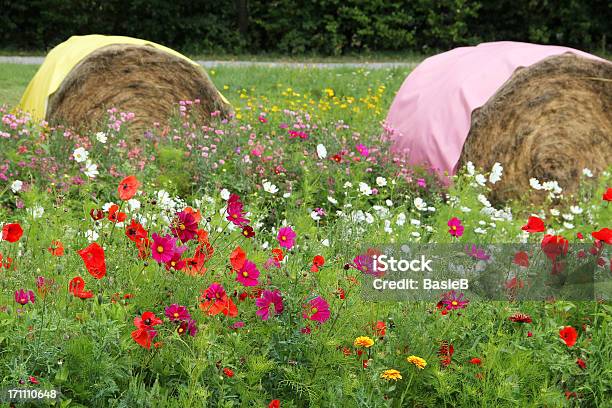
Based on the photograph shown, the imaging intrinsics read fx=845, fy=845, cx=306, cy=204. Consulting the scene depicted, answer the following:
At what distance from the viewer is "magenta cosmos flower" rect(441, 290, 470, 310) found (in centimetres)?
297

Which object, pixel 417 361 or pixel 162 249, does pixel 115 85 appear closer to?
pixel 162 249

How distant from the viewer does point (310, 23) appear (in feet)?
58.7

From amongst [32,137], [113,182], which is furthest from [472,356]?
[32,137]

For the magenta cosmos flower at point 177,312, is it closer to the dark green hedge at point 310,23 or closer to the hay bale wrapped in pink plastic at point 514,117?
the hay bale wrapped in pink plastic at point 514,117

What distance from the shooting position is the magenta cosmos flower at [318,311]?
8.91ft

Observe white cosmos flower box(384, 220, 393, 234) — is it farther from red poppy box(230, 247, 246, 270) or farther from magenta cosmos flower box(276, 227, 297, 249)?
red poppy box(230, 247, 246, 270)

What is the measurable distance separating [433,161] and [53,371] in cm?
416

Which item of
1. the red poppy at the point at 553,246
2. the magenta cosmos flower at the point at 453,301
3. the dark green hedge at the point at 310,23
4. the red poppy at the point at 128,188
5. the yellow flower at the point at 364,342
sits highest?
the red poppy at the point at 128,188

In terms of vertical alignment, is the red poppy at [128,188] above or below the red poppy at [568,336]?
above

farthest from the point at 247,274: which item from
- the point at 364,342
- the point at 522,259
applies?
the point at 522,259

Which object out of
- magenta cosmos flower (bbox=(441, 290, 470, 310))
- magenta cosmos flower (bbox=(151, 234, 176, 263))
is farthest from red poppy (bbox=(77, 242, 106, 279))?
magenta cosmos flower (bbox=(441, 290, 470, 310))

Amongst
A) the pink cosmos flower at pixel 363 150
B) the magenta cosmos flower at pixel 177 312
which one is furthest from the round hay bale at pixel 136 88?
the magenta cosmos flower at pixel 177 312

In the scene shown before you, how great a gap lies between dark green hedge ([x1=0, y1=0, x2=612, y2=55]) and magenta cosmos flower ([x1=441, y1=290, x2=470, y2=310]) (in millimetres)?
14971

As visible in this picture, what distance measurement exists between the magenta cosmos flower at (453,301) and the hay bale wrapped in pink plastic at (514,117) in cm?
296
